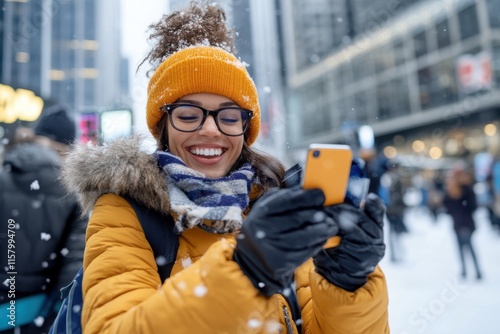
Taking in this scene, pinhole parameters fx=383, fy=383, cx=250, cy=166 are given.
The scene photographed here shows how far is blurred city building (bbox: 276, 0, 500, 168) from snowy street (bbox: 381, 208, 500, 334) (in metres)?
12.5

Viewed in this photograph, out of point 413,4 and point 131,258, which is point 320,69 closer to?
point 413,4

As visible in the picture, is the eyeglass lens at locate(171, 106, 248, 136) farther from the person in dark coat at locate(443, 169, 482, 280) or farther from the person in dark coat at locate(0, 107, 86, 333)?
the person in dark coat at locate(443, 169, 482, 280)

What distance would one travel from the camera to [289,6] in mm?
34000

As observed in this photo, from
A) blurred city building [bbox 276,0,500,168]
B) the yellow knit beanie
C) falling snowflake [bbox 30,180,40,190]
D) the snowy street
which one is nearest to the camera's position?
the yellow knit beanie

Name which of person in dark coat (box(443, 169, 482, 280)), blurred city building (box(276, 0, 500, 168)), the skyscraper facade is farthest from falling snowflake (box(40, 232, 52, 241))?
the skyscraper facade

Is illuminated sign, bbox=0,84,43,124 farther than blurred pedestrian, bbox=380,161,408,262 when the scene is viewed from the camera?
Yes

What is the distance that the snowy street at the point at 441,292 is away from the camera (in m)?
4.13

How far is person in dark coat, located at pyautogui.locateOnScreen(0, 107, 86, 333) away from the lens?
208 cm

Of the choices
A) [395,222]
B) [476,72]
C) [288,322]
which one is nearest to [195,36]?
[288,322]

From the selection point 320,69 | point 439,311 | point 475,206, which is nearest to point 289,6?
point 320,69

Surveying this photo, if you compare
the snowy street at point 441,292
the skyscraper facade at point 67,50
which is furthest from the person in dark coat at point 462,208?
the skyscraper facade at point 67,50

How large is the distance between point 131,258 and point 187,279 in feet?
0.76

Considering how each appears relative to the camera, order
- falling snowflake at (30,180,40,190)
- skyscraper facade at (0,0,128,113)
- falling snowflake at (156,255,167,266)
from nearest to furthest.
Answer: falling snowflake at (156,255,167,266), falling snowflake at (30,180,40,190), skyscraper facade at (0,0,128,113)

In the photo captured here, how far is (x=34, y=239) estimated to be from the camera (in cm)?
215
